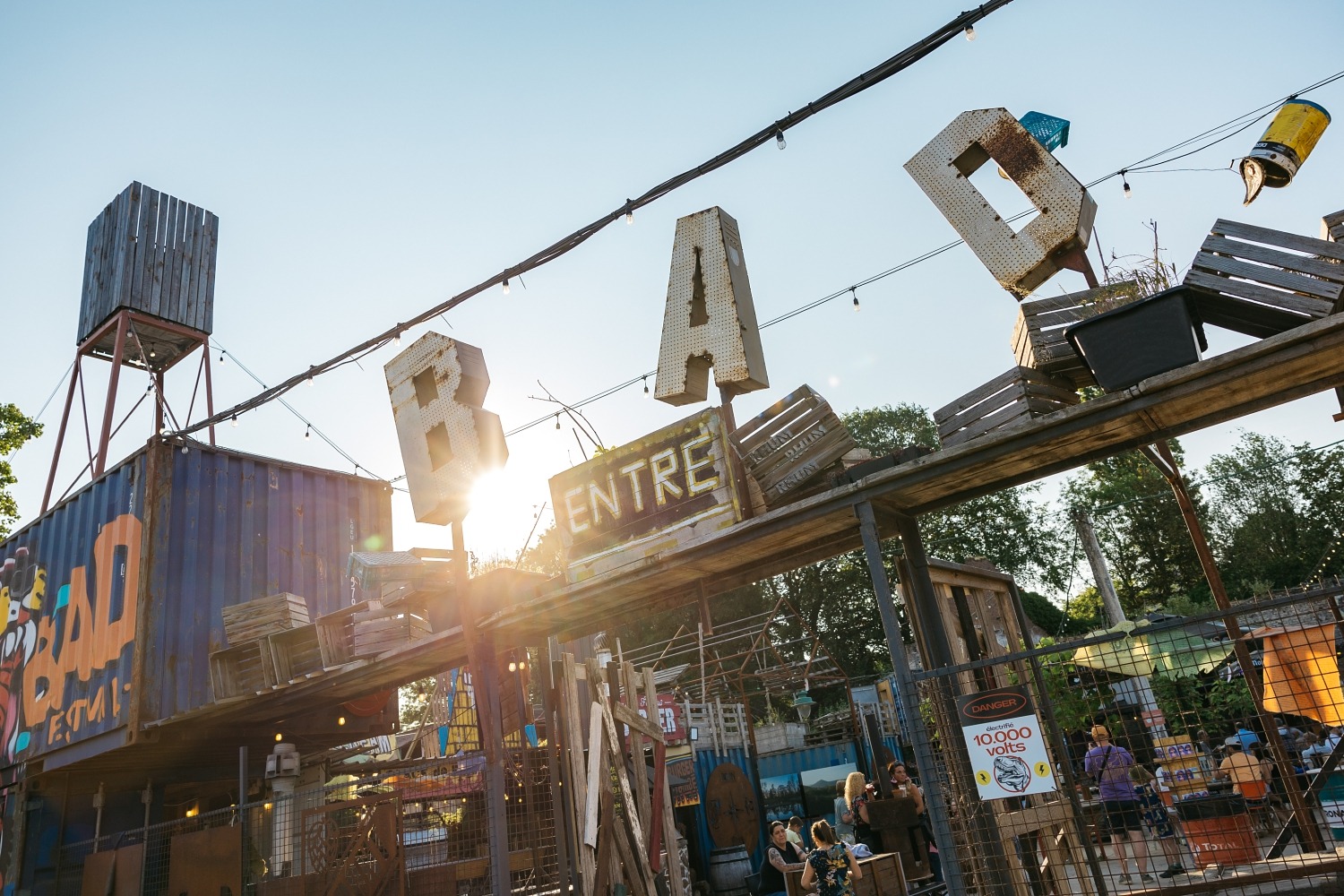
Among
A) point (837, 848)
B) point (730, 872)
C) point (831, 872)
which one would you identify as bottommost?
point (730, 872)

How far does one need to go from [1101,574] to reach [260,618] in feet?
77.1

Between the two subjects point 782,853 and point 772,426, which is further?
point 782,853

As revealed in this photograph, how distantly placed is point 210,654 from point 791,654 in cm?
2969

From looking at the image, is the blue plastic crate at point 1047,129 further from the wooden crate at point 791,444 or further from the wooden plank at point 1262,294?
the wooden crate at point 791,444

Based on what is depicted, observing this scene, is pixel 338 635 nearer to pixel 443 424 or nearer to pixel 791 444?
pixel 443 424

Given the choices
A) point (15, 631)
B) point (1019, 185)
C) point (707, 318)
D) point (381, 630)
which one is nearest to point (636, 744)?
point (381, 630)

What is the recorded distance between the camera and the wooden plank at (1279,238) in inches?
205

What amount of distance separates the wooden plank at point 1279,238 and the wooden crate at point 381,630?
8.14 meters

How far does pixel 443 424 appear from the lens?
29.2 ft

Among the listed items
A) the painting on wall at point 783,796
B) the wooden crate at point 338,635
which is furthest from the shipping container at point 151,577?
the painting on wall at point 783,796

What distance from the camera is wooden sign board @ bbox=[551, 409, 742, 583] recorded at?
6938mm

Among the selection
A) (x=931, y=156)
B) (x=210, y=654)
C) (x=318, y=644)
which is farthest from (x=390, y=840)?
(x=931, y=156)

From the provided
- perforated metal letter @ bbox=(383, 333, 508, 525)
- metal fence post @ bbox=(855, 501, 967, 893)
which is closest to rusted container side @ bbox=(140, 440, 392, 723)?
perforated metal letter @ bbox=(383, 333, 508, 525)

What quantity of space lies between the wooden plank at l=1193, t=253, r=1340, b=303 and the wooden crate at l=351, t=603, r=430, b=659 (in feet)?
26.1
